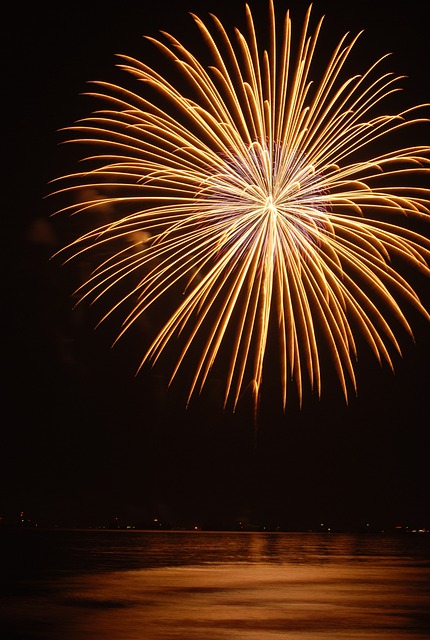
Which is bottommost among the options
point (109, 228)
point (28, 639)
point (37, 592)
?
point (28, 639)

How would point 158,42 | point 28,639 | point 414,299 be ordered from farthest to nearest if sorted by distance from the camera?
point 414,299
point 158,42
point 28,639

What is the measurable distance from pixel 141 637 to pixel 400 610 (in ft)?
31.7

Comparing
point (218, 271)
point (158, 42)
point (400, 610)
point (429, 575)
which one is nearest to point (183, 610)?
point (400, 610)

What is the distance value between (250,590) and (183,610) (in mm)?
7445

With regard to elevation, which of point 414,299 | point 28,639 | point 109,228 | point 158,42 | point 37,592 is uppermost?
point 158,42

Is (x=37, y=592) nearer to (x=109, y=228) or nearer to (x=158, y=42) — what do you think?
(x=109, y=228)

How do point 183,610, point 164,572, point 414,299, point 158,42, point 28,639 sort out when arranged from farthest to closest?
point 164,572 < point 414,299 < point 158,42 < point 183,610 < point 28,639

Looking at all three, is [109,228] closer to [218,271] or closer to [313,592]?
[218,271]

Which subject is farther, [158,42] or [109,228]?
[109,228]

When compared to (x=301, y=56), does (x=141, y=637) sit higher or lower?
lower

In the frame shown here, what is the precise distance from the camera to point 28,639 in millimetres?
19438

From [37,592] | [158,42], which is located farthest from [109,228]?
[37,592]

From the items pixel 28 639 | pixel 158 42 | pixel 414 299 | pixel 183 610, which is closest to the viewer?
pixel 28 639

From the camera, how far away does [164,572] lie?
44.9 m
